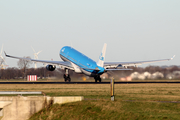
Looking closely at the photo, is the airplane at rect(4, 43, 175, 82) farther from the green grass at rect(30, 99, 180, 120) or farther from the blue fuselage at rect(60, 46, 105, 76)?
the green grass at rect(30, 99, 180, 120)

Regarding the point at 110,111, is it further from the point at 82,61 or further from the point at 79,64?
the point at 79,64

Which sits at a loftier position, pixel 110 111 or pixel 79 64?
pixel 79 64

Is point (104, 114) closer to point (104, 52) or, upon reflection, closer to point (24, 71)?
point (104, 52)

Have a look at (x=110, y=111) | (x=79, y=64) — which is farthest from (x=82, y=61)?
(x=110, y=111)

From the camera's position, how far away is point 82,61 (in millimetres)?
76875

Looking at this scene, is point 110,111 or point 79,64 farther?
point 79,64

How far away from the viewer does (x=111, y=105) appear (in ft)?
82.9

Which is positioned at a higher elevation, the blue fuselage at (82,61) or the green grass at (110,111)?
the blue fuselage at (82,61)

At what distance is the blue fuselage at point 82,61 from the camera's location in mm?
72488

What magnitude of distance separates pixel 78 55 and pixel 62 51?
596 cm

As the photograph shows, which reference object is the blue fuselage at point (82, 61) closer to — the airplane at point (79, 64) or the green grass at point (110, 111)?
the airplane at point (79, 64)

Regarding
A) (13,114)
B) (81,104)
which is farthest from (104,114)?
(13,114)

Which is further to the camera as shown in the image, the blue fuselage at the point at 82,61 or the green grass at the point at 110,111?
the blue fuselage at the point at 82,61

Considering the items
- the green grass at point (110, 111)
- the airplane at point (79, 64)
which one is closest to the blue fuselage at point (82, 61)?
the airplane at point (79, 64)
